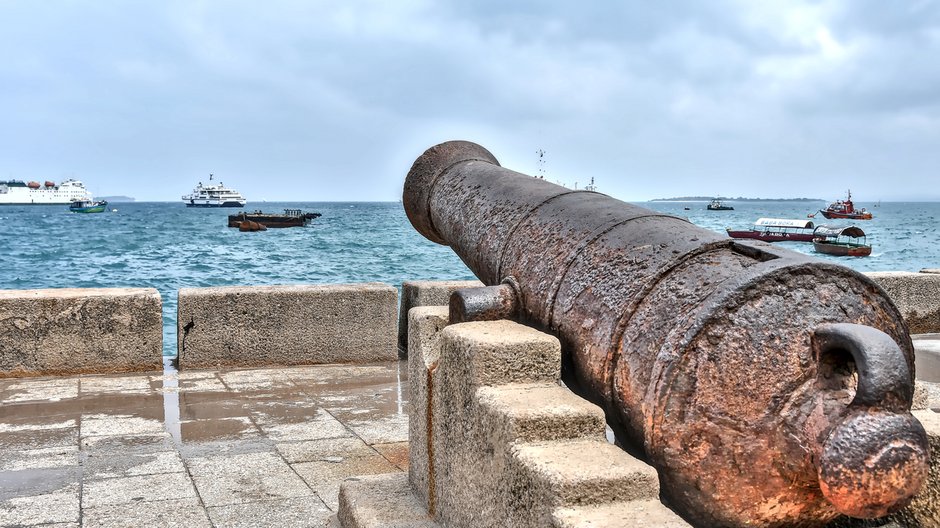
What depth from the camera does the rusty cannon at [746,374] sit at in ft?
6.98

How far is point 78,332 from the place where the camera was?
→ 262 inches

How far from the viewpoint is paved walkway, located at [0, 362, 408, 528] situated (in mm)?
3908

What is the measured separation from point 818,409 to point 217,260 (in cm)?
4501

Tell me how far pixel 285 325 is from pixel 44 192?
482 feet

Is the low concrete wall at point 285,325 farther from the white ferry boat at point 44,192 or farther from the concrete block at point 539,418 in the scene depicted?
the white ferry boat at point 44,192

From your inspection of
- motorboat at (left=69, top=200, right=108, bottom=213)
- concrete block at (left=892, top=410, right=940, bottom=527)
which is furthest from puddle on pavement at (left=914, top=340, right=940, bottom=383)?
motorboat at (left=69, top=200, right=108, bottom=213)

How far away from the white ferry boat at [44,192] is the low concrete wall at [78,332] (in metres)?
144

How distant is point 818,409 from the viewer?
7.30ft

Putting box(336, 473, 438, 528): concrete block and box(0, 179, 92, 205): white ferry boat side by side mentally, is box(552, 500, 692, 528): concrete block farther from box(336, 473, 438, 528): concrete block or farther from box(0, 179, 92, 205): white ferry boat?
box(0, 179, 92, 205): white ferry boat

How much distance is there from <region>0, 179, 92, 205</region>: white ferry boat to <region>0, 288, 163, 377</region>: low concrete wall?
14352 cm

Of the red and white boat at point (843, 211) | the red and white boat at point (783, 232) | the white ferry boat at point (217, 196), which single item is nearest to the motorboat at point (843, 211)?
the red and white boat at point (843, 211)

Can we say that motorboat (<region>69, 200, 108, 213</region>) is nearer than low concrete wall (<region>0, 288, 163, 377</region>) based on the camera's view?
No

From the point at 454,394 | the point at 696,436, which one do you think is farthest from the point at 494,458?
the point at 696,436

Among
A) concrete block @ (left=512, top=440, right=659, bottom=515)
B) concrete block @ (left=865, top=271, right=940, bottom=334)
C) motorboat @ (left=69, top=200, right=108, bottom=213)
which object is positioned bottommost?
motorboat @ (left=69, top=200, right=108, bottom=213)
